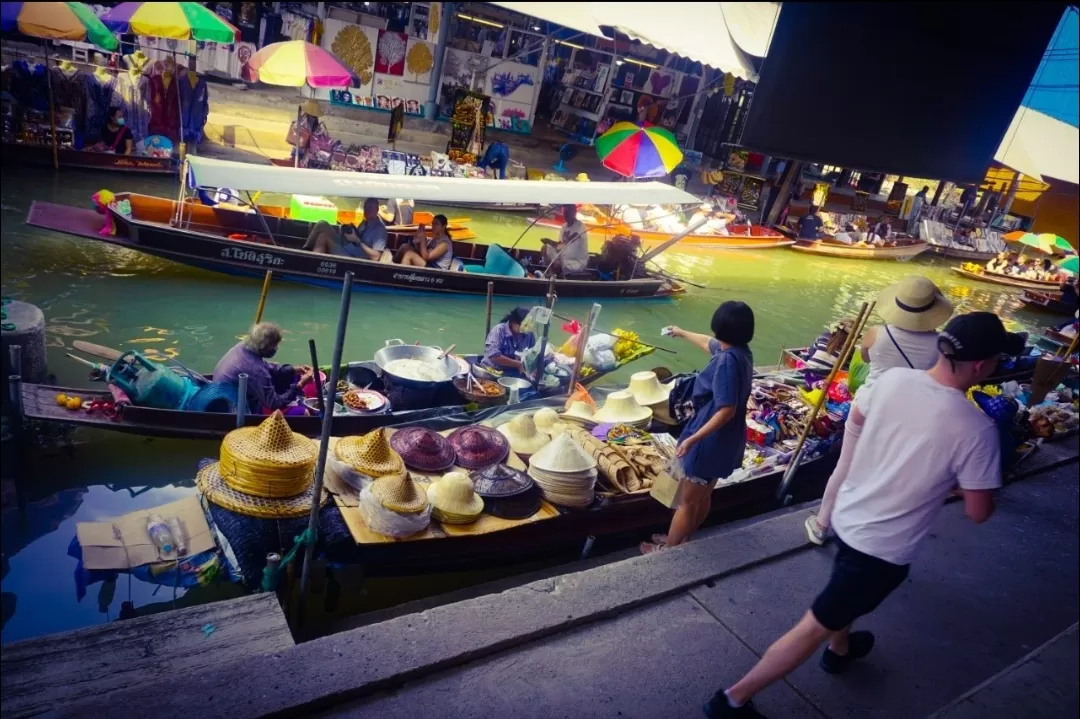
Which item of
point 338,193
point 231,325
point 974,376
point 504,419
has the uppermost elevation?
point 974,376

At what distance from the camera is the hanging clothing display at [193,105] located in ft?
43.8

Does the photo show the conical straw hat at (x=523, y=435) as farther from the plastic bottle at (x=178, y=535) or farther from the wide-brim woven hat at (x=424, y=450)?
the plastic bottle at (x=178, y=535)

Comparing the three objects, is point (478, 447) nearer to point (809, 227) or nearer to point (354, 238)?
point (354, 238)

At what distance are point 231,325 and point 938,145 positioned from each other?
8.40 meters

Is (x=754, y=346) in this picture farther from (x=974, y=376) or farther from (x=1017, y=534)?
(x=974, y=376)

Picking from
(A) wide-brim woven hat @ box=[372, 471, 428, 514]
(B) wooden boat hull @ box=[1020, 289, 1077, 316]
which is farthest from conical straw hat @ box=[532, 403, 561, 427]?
(B) wooden boat hull @ box=[1020, 289, 1077, 316]

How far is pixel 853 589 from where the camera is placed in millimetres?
2834

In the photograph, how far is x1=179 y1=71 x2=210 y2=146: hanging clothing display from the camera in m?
13.3

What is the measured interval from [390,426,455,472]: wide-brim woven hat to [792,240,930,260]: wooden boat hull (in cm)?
1653

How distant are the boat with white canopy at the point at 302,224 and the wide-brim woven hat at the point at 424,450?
11.1 feet

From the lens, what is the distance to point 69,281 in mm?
8945

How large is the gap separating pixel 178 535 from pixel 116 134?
38.6ft

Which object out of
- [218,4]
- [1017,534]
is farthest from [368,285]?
[218,4]

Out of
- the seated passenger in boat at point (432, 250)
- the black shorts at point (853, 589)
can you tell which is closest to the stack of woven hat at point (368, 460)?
the black shorts at point (853, 589)
